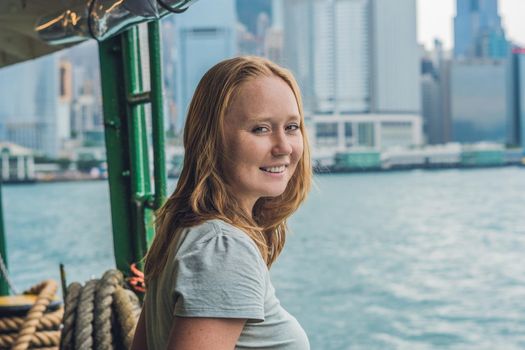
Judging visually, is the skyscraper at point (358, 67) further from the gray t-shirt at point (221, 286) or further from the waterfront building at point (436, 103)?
the gray t-shirt at point (221, 286)

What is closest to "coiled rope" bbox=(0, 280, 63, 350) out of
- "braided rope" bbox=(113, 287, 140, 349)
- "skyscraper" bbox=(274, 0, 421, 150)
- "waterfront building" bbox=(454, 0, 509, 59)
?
"braided rope" bbox=(113, 287, 140, 349)

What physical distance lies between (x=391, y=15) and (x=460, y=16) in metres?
15.8

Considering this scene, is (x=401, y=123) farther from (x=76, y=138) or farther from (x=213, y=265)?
(x=213, y=265)

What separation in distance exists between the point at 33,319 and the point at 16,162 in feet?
161

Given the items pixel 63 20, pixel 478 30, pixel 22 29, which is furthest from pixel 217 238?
pixel 478 30

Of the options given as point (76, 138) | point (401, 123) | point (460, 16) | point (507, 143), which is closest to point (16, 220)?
point (76, 138)

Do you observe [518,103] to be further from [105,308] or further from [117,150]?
[105,308]

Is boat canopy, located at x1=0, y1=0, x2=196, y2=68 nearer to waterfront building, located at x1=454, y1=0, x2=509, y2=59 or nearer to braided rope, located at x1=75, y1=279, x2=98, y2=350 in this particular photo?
braided rope, located at x1=75, y1=279, x2=98, y2=350

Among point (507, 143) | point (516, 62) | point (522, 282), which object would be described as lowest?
point (522, 282)

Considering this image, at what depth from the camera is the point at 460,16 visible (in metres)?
66.4

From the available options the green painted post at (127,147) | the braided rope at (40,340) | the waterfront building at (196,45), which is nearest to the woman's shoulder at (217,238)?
the green painted post at (127,147)

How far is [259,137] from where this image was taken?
807 millimetres

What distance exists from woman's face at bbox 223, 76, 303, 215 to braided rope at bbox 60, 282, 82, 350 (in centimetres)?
85

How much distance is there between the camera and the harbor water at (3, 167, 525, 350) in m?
22.5
